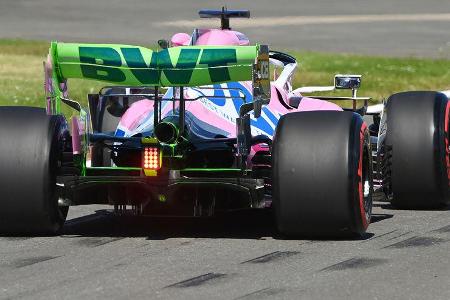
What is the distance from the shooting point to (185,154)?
952cm

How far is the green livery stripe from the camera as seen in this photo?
9.04 metres

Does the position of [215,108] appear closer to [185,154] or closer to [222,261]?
[185,154]

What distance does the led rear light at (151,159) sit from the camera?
9.14 m

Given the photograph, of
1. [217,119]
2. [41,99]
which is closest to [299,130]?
[217,119]

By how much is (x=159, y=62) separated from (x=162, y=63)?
0.07 ft

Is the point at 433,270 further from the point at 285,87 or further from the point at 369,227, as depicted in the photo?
the point at 285,87

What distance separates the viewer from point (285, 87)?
11703mm

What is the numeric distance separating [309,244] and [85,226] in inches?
75.7

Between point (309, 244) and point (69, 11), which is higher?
point (69, 11)

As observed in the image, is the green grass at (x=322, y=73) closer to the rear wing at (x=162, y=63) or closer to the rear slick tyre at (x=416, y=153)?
the rear slick tyre at (x=416, y=153)

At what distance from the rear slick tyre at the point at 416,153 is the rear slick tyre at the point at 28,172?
2.69 metres

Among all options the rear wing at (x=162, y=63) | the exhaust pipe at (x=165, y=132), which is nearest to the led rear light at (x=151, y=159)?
the exhaust pipe at (x=165, y=132)

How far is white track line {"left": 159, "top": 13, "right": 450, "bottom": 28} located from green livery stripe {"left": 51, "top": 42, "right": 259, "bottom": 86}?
2078 cm

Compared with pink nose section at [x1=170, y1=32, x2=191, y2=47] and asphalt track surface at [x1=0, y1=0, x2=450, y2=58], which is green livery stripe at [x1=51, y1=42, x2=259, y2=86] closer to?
pink nose section at [x1=170, y1=32, x2=191, y2=47]
